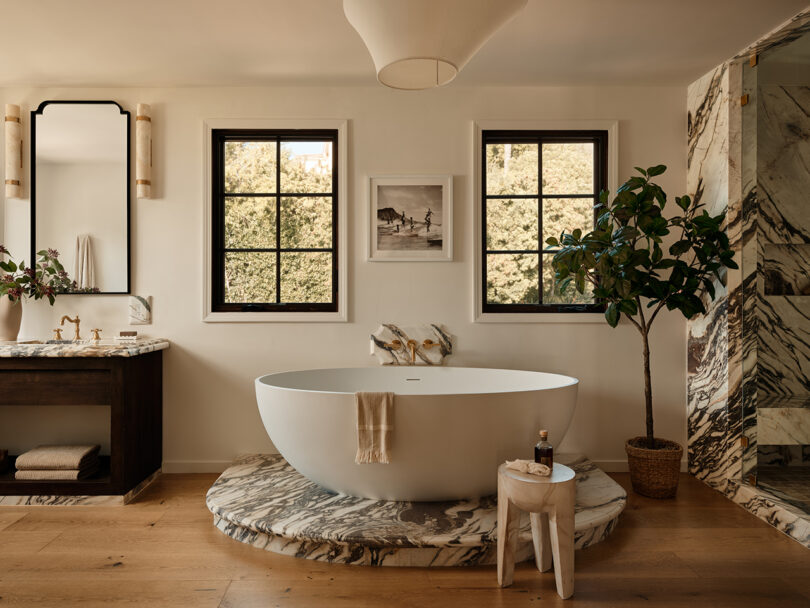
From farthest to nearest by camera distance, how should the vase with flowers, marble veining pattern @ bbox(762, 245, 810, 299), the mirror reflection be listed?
the mirror reflection < marble veining pattern @ bbox(762, 245, 810, 299) < the vase with flowers

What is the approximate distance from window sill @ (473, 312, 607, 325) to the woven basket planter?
82cm

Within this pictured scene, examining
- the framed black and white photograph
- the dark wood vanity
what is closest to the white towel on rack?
the dark wood vanity

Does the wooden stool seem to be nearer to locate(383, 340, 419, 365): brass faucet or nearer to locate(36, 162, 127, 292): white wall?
locate(383, 340, 419, 365): brass faucet

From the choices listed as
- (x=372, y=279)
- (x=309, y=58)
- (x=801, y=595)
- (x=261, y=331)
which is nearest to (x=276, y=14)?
(x=309, y=58)

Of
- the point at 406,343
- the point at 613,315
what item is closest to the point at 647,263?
the point at 613,315

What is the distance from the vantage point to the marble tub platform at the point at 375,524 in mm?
Result: 2084

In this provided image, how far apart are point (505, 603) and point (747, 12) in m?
2.73

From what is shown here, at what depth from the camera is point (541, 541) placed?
2025mm

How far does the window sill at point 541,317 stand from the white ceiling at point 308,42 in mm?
1420

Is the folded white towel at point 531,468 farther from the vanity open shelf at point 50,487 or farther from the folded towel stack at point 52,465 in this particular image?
the folded towel stack at point 52,465

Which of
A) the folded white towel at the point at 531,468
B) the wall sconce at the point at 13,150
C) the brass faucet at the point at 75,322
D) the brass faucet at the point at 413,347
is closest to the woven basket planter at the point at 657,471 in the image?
the folded white towel at the point at 531,468

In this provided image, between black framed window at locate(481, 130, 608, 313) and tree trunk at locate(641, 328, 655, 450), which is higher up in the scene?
black framed window at locate(481, 130, 608, 313)

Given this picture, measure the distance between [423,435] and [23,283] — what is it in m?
2.57

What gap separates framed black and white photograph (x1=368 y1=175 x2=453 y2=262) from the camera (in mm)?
3305
